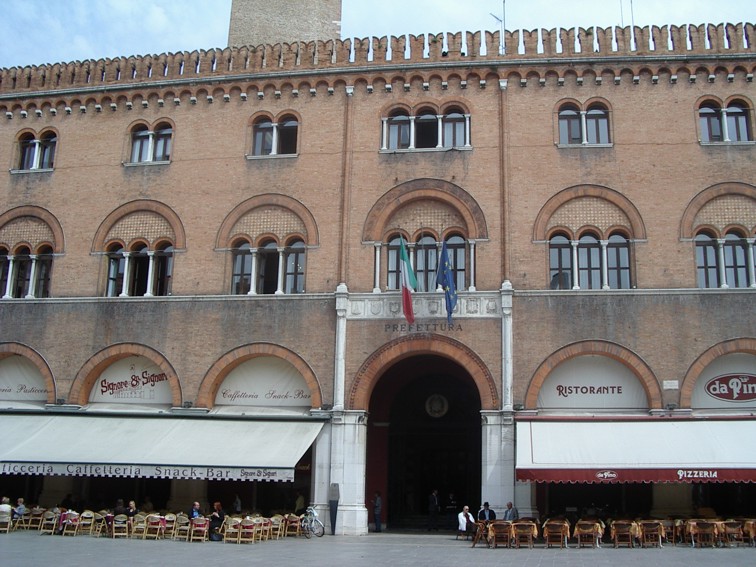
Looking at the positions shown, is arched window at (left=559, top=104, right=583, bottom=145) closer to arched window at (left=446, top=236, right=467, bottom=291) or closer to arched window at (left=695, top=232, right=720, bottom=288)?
arched window at (left=446, top=236, right=467, bottom=291)

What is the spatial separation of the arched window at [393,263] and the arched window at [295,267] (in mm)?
2596

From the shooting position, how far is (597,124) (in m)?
24.8

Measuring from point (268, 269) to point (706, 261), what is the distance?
42.0 ft

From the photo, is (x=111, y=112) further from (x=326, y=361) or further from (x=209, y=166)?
(x=326, y=361)

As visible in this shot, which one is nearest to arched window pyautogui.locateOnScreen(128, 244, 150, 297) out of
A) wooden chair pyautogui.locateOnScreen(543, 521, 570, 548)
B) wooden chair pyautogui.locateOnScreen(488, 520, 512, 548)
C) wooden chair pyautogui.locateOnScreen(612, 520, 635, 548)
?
wooden chair pyautogui.locateOnScreen(488, 520, 512, 548)

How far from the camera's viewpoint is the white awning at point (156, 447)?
21.9 metres

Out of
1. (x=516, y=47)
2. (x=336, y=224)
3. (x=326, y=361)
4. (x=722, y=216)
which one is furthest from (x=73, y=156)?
(x=722, y=216)

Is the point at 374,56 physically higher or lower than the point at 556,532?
higher

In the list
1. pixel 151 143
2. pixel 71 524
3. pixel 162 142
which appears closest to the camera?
pixel 71 524

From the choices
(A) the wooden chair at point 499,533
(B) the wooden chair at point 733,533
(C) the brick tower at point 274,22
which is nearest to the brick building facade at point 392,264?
(A) the wooden chair at point 499,533

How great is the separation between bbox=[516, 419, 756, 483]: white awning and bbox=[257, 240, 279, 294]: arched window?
8528 mm

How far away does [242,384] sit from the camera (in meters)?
25.0

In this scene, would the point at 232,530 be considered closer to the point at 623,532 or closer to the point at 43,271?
the point at 623,532

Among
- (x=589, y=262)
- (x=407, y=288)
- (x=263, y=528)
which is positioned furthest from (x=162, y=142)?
(x=589, y=262)
